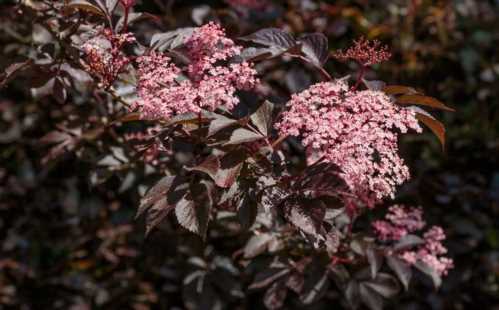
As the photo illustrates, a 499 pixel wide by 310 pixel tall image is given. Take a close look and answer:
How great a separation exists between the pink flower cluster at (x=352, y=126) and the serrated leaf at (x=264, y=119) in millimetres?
51

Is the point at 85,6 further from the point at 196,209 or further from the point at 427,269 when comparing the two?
the point at 427,269

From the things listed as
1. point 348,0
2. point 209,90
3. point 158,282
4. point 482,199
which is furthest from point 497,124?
point 209,90

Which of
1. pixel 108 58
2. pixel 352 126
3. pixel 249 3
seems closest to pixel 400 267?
pixel 352 126

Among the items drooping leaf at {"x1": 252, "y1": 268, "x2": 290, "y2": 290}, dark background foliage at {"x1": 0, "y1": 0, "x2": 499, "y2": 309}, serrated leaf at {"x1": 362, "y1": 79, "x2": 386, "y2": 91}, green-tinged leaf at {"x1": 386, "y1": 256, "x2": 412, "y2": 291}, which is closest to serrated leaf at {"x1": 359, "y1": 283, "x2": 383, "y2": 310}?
green-tinged leaf at {"x1": 386, "y1": 256, "x2": 412, "y2": 291}

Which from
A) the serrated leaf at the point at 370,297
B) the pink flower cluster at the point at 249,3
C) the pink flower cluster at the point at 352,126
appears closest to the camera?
the pink flower cluster at the point at 352,126

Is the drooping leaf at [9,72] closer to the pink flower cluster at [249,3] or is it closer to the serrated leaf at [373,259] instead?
the serrated leaf at [373,259]

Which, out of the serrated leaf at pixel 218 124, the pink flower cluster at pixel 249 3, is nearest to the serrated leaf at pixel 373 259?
the serrated leaf at pixel 218 124

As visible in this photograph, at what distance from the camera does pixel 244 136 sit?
1.39 meters

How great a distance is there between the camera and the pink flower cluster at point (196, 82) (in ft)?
4.50

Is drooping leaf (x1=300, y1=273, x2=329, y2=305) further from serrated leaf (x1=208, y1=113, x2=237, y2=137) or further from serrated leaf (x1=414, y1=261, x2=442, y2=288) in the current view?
serrated leaf (x1=208, y1=113, x2=237, y2=137)

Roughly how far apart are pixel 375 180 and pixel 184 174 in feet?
1.47

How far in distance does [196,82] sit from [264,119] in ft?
0.55

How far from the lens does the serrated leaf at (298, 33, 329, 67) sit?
1631mm

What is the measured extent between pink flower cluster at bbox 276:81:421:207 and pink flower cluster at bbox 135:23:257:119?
0.46 feet
